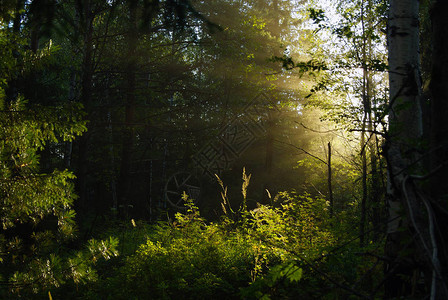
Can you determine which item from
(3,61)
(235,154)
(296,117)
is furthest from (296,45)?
(3,61)

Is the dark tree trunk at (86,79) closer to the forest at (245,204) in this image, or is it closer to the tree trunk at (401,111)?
the forest at (245,204)

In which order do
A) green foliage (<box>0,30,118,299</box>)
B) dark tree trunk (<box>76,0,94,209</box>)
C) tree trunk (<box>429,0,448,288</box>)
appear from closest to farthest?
tree trunk (<box>429,0,448,288</box>), green foliage (<box>0,30,118,299</box>), dark tree trunk (<box>76,0,94,209</box>)

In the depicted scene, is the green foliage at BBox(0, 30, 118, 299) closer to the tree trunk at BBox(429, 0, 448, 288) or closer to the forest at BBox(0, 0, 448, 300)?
the forest at BBox(0, 0, 448, 300)

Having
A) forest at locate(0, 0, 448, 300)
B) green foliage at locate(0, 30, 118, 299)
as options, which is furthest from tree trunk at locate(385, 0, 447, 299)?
green foliage at locate(0, 30, 118, 299)

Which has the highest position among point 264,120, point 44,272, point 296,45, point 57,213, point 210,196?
point 296,45

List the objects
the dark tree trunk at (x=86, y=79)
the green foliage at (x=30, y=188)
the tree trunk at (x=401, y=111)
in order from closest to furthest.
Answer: the tree trunk at (x=401, y=111)
the green foliage at (x=30, y=188)
the dark tree trunk at (x=86, y=79)

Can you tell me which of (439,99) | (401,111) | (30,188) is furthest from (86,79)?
(439,99)

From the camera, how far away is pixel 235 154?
1864 cm

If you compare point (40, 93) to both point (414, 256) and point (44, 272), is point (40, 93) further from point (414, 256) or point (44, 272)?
point (414, 256)

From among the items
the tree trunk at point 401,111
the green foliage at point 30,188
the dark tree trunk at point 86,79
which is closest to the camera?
the tree trunk at point 401,111

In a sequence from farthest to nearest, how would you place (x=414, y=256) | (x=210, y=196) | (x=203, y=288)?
1. (x=210, y=196)
2. (x=203, y=288)
3. (x=414, y=256)

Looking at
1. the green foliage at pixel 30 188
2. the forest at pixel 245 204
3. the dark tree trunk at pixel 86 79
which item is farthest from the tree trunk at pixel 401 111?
the dark tree trunk at pixel 86 79

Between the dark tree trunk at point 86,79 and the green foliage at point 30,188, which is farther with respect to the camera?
the dark tree trunk at point 86,79

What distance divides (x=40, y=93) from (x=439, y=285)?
12148 millimetres
